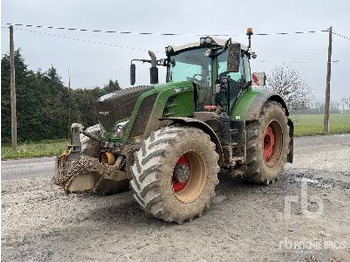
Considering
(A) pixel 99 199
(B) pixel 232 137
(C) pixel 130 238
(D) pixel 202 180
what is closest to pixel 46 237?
(C) pixel 130 238

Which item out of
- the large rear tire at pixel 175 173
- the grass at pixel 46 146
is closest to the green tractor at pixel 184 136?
the large rear tire at pixel 175 173

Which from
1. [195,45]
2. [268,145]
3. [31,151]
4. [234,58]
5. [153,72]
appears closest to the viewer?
[234,58]

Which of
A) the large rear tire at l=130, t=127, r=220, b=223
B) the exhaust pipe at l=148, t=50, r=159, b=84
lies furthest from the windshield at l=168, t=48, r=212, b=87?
the large rear tire at l=130, t=127, r=220, b=223

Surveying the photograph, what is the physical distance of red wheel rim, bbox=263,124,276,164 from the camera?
7.79 m

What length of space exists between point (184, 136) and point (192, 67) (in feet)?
7.02

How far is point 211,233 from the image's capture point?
15.9 ft

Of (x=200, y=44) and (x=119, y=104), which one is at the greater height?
(x=200, y=44)

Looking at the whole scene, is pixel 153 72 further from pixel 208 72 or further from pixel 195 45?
pixel 208 72

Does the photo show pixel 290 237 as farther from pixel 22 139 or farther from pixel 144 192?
pixel 22 139

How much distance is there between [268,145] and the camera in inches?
311

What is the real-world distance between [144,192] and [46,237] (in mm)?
1287

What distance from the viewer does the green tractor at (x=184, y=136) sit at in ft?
16.4

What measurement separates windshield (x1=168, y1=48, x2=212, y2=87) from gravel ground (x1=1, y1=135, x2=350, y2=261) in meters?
2.03

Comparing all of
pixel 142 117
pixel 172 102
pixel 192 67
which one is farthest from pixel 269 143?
pixel 142 117
